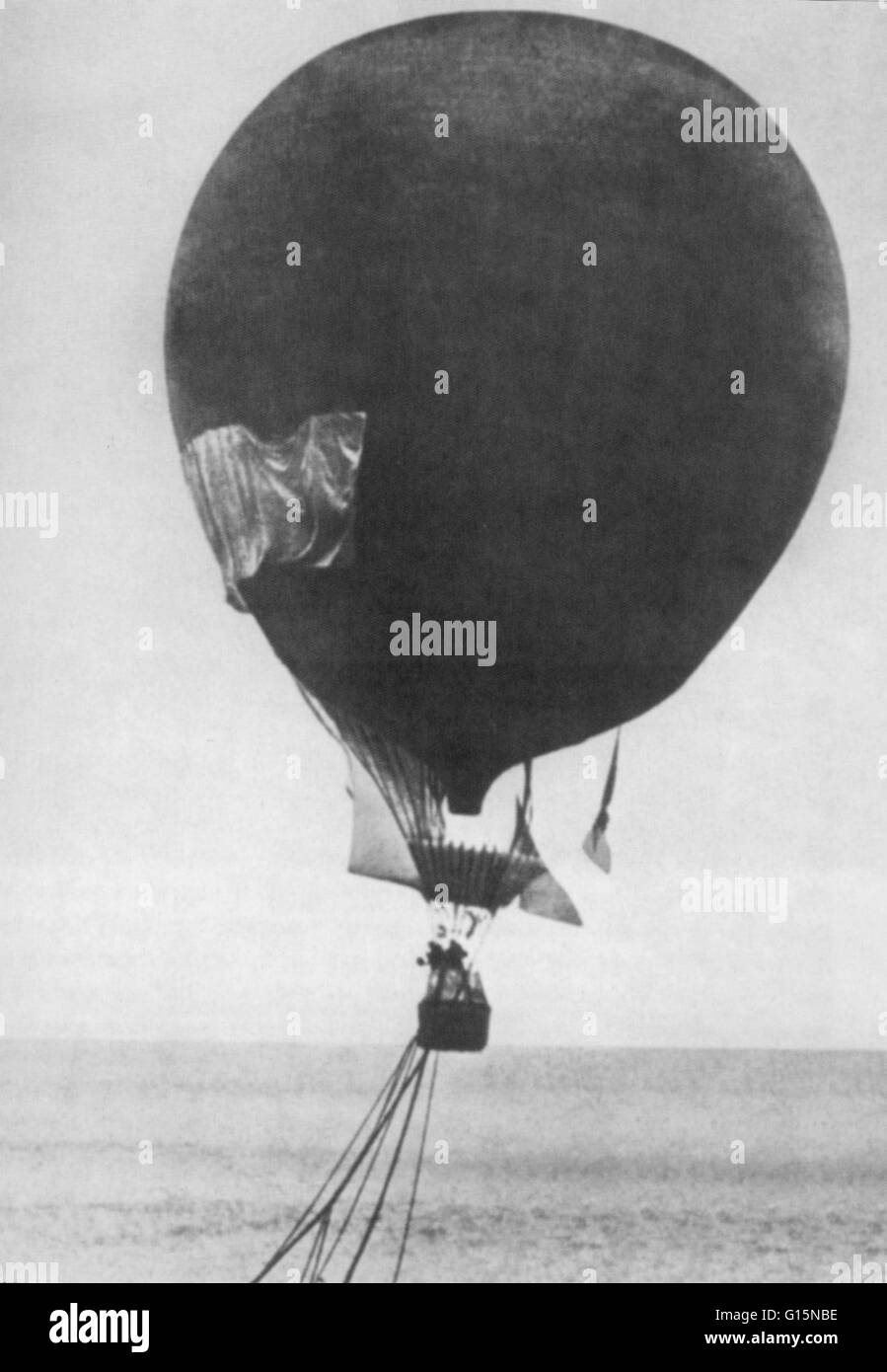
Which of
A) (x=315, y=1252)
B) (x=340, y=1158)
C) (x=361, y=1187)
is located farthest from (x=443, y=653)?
(x=315, y=1252)

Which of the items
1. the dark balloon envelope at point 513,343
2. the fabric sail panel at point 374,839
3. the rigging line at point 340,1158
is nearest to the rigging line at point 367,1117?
the rigging line at point 340,1158

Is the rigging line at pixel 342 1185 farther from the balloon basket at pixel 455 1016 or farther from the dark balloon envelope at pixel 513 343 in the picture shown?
the dark balloon envelope at pixel 513 343

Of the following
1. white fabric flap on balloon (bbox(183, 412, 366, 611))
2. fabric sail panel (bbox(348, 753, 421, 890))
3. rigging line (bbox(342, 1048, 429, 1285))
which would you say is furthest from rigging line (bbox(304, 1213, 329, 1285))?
white fabric flap on balloon (bbox(183, 412, 366, 611))

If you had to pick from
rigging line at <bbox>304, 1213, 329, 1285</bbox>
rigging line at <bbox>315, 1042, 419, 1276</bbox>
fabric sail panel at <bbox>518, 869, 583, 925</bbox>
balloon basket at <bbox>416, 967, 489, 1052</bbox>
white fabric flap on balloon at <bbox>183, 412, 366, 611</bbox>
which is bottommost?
rigging line at <bbox>304, 1213, 329, 1285</bbox>

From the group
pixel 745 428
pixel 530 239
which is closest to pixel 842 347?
pixel 745 428

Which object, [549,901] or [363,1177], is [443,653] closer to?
[549,901]

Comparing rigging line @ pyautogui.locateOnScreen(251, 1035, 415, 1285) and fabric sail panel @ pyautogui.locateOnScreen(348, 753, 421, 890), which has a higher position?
fabric sail panel @ pyautogui.locateOnScreen(348, 753, 421, 890)

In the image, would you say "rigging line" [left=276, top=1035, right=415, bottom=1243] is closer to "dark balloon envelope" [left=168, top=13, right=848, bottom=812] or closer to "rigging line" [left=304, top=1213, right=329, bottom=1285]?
"rigging line" [left=304, top=1213, right=329, bottom=1285]
